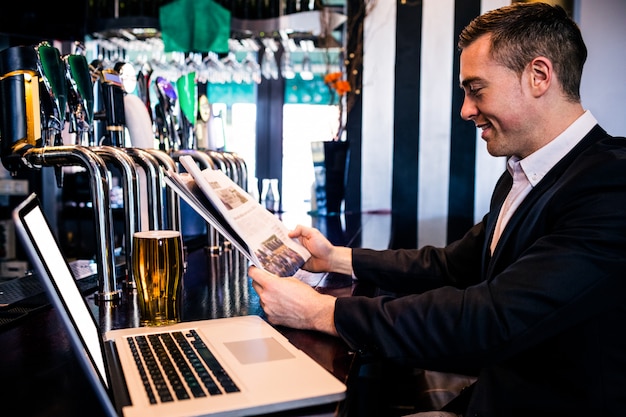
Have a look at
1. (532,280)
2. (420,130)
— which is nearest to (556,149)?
(532,280)

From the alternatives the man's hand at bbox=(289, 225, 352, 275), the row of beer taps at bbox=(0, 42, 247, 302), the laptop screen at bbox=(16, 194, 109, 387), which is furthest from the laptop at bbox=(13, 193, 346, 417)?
the man's hand at bbox=(289, 225, 352, 275)

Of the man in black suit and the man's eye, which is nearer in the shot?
the man in black suit

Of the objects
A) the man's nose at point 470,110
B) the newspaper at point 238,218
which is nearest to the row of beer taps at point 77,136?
the newspaper at point 238,218

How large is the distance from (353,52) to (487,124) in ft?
8.35

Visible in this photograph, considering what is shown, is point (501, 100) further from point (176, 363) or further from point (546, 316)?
point (176, 363)

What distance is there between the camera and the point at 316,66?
4.77 m

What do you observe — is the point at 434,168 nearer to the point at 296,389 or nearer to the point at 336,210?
the point at 336,210

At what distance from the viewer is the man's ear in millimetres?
1285

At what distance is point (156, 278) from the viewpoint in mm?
1154

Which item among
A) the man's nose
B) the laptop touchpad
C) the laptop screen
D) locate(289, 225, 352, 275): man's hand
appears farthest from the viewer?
locate(289, 225, 352, 275): man's hand

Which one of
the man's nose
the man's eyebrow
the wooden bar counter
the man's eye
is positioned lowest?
the wooden bar counter

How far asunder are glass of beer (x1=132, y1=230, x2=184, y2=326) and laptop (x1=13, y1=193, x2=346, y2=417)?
0.04 metres

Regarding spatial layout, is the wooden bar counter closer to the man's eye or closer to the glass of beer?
the glass of beer

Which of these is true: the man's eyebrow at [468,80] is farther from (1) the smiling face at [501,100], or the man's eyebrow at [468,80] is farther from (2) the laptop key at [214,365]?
(2) the laptop key at [214,365]
